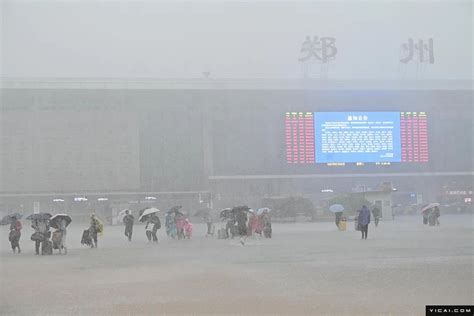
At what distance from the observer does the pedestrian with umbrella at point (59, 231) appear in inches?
268

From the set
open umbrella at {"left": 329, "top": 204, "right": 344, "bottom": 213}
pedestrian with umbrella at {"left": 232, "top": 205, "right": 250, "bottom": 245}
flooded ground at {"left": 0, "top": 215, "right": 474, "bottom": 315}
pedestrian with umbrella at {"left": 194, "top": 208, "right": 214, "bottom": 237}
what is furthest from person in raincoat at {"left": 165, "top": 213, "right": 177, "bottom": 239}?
open umbrella at {"left": 329, "top": 204, "right": 344, "bottom": 213}

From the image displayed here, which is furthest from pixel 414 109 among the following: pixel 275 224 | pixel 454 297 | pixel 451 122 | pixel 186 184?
pixel 454 297

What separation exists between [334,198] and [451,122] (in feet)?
10.3

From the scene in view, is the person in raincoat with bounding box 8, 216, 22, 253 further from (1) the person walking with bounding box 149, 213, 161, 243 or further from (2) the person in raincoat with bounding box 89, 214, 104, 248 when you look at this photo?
(1) the person walking with bounding box 149, 213, 161, 243

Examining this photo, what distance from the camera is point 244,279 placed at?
174 inches

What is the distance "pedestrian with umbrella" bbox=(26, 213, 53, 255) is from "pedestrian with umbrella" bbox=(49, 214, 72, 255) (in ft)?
0.20

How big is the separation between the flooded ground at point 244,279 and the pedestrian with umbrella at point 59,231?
18 cm

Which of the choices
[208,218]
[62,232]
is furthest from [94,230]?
[208,218]

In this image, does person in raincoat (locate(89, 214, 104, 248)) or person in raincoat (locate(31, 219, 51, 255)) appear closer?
person in raincoat (locate(31, 219, 51, 255))

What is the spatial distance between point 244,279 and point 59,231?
3270mm

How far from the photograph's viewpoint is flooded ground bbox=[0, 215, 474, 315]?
3477 millimetres

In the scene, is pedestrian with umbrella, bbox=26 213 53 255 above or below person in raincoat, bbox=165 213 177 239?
above

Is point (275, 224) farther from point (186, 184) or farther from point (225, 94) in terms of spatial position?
point (225, 94)

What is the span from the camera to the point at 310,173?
12859mm
